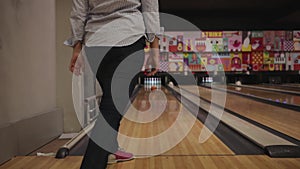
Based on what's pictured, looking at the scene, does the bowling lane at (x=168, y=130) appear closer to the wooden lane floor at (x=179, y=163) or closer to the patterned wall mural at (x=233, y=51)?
the wooden lane floor at (x=179, y=163)

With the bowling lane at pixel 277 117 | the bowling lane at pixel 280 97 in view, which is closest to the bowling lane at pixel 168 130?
the bowling lane at pixel 277 117

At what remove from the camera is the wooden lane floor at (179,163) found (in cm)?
167

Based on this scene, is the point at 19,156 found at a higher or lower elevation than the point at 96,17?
lower

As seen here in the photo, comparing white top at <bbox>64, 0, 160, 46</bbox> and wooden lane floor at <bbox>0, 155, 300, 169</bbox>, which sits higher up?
white top at <bbox>64, 0, 160, 46</bbox>

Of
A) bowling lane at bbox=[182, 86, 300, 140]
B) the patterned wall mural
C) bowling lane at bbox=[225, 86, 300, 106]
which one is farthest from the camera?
the patterned wall mural

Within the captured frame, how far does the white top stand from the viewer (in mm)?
1169

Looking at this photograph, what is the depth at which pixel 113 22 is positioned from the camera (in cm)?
118

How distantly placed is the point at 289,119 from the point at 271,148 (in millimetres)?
1390

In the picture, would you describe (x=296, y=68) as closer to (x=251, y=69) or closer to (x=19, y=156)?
(x=251, y=69)

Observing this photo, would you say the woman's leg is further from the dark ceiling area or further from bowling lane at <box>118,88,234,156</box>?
the dark ceiling area

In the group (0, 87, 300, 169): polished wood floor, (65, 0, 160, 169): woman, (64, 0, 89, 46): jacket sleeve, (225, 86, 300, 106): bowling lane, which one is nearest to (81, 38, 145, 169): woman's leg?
(65, 0, 160, 169): woman

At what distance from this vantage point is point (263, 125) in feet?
9.22

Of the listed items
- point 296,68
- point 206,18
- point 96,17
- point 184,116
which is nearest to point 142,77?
point 206,18

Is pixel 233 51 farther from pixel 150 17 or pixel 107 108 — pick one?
pixel 107 108
